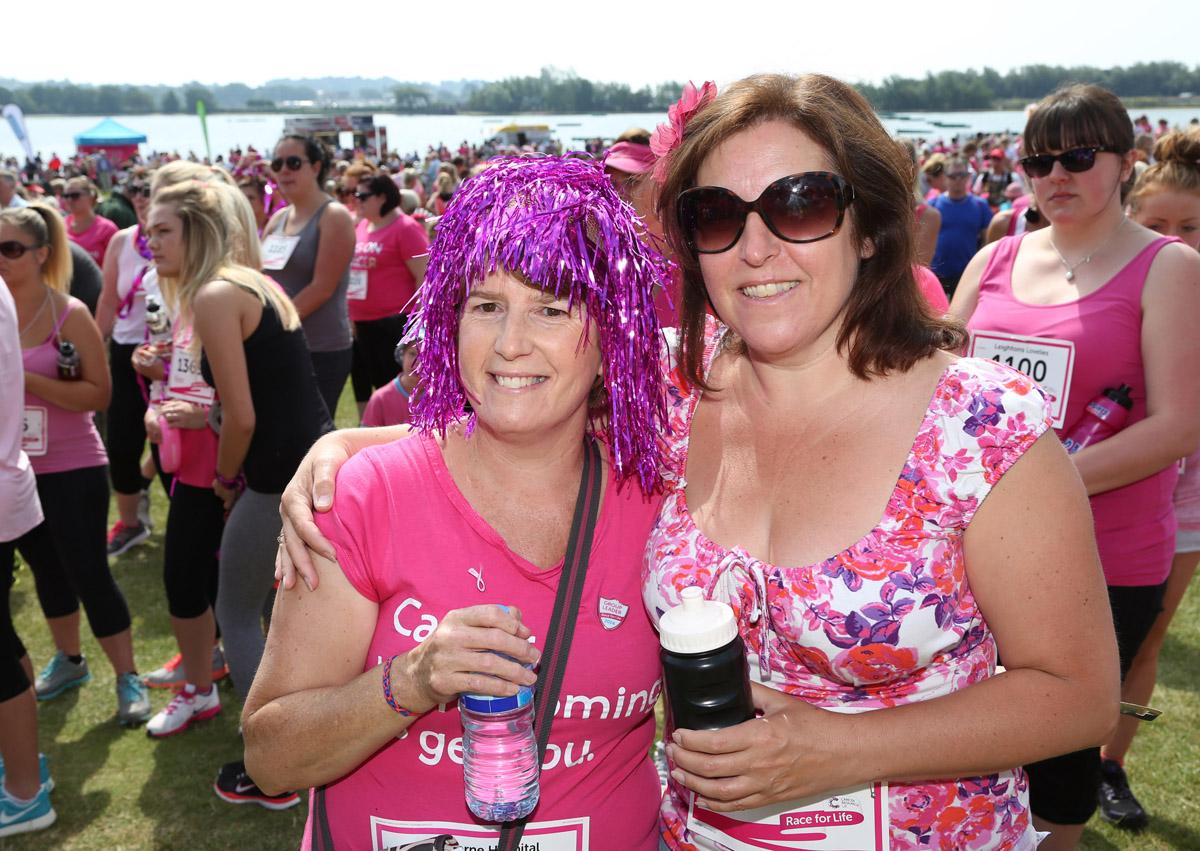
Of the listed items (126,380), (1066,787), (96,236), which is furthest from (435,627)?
(96,236)

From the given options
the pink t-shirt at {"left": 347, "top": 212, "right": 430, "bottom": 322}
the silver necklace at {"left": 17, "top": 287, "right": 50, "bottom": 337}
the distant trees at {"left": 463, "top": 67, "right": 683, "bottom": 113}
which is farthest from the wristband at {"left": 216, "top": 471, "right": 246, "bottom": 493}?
the distant trees at {"left": 463, "top": 67, "right": 683, "bottom": 113}

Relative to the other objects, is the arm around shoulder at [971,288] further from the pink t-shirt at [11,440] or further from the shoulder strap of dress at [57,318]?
the shoulder strap of dress at [57,318]

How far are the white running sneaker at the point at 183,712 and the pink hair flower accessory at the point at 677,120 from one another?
11.1 ft

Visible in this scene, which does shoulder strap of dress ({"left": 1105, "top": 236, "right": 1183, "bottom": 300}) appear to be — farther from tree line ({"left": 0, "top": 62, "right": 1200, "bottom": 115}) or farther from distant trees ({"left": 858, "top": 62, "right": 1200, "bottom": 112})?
distant trees ({"left": 858, "top": 62, "right": 1200, "bottom": 112})

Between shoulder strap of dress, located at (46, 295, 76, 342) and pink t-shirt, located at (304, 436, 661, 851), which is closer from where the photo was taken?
pink t-shirt, located at (304, 436, 661, 851)

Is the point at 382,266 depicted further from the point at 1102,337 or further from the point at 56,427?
the point at 1102,337

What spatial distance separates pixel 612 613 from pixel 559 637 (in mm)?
113

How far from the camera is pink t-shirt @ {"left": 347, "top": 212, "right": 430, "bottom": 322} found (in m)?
7.23

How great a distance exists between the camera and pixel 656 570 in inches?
63.1

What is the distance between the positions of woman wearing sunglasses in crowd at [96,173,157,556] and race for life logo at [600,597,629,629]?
14.5ft

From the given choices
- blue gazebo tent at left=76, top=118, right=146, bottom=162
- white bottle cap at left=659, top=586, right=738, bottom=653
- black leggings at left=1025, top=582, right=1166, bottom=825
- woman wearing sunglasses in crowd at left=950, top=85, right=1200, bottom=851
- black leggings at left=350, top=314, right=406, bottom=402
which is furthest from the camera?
blue gazebo tent at left=76, top=118, right=146, bottom=162

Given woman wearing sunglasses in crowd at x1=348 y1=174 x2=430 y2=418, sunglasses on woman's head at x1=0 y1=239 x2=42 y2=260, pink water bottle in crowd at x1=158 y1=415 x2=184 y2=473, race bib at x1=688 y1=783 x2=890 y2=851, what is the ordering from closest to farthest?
1. race bib at x1=688 y1=783 x2=890 y2=851
2. pink water bottle in crowd at x1=158 y1=415 x2=184 y2=473
3. sunglasses on woman's head at x1=0 y1=239 x2=42 y2=260
4. woman wearing sunglasses in crowd at x1=348 y1=174 x2=430 y2=418

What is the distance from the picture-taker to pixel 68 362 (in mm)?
3965

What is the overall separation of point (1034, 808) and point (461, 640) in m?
1.78
